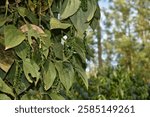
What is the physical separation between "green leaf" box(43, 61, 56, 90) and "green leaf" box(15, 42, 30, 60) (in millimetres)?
68

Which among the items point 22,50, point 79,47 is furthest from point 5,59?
point 79,47

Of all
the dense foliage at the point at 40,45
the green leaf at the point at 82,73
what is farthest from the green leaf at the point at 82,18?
the green leaf at the point at 82,73

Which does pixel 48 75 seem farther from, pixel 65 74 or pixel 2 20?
pixel 2 20

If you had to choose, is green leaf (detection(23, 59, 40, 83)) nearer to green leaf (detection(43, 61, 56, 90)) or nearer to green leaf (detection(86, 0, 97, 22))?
green leaf (detection(43, 61, 56, 90))

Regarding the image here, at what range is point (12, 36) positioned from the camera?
95 centimetres

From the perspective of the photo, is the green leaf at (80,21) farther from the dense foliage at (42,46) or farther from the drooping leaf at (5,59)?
the drooping leaf at (5,59)

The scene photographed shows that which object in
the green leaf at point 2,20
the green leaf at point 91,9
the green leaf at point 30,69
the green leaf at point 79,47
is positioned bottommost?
the green leaf at point 30,69

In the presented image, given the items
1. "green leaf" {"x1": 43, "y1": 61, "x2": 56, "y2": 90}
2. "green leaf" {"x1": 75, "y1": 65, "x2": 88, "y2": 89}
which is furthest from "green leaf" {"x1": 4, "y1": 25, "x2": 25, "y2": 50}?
"green leaf" {"x1": 75, "y1": 65, "x2": 88, "y2": 89}

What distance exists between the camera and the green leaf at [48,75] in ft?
3.26

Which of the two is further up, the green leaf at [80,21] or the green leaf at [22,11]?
the green leaf at [22,11]

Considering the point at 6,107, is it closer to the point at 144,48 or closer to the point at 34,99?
the point at 34,99

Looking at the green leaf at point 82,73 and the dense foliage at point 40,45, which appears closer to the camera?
the dense foliage at point 40,45

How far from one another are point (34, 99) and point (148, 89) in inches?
139

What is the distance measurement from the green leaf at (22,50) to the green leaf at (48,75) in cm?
7
